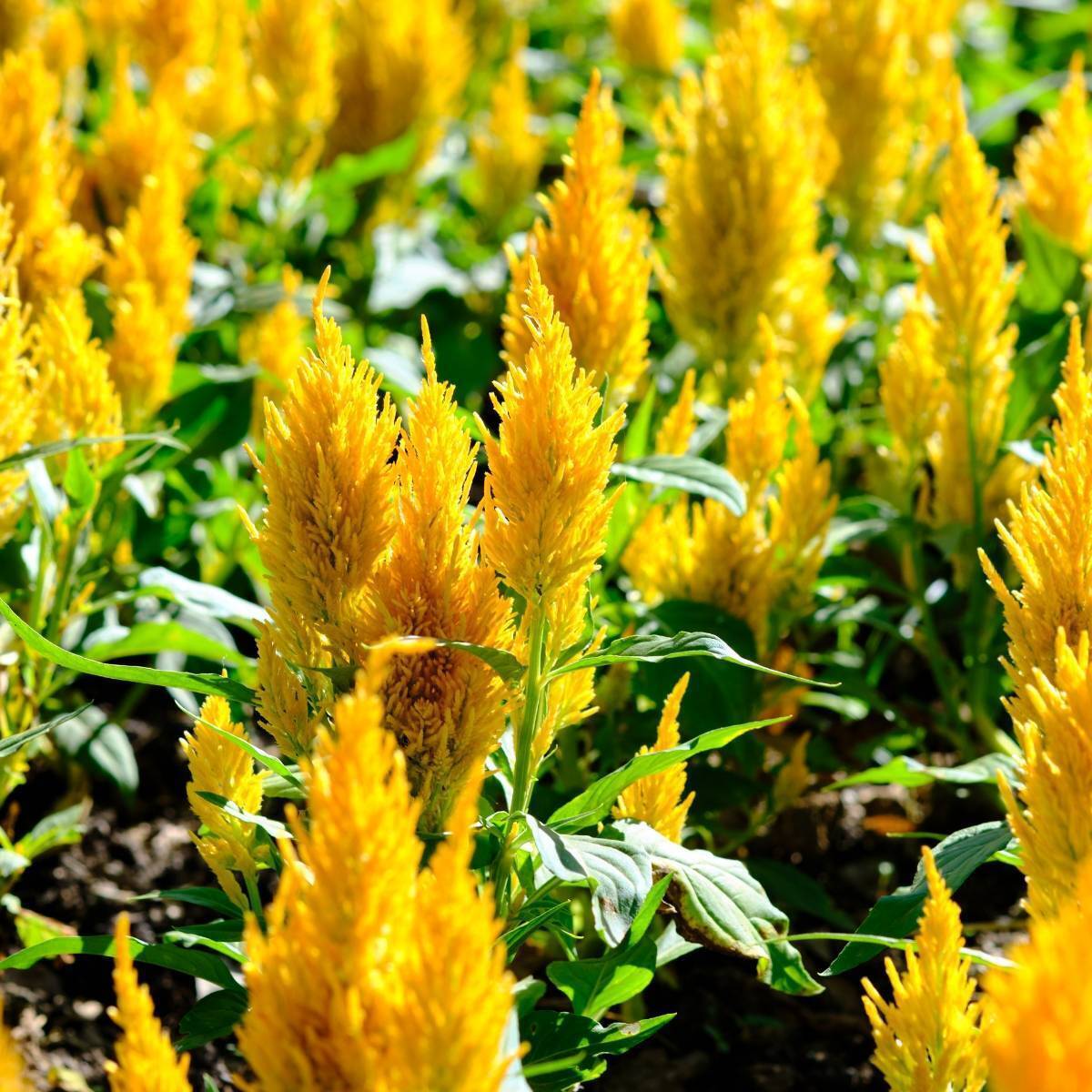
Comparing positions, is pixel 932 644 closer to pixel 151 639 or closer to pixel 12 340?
pixel 151 639

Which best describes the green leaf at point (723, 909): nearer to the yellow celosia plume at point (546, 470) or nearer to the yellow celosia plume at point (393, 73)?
the yellow celosia plume at point (546, 470)

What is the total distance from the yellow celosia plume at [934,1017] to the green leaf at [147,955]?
2.78ft

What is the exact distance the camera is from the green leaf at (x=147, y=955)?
191 cm

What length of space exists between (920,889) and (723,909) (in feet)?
1.05

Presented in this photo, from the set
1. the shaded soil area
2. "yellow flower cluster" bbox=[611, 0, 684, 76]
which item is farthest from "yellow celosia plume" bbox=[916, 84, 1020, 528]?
"yellow flower cluster" bbox=[611, 0, 684, 76]

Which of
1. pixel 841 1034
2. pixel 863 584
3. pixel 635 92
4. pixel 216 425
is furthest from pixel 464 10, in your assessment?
pixel 841 1034

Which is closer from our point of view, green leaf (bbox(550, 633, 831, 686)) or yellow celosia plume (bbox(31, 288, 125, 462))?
green leaf (bbox(550, 633, 831, 686))

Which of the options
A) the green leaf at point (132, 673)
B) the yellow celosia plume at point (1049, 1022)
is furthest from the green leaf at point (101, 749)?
the yellow celosia plume at point (1049, 1022)

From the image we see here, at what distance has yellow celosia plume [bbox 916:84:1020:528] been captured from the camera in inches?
111

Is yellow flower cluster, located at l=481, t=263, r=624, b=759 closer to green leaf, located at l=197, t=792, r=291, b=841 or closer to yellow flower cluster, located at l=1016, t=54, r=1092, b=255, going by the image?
green leaf, located at l=197, t=792, r=291, b=841

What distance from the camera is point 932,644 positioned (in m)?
3.20

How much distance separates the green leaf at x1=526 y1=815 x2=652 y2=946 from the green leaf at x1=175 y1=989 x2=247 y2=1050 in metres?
0.48

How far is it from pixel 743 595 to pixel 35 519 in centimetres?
141

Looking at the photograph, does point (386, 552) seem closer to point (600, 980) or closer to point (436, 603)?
point (436, 603)
